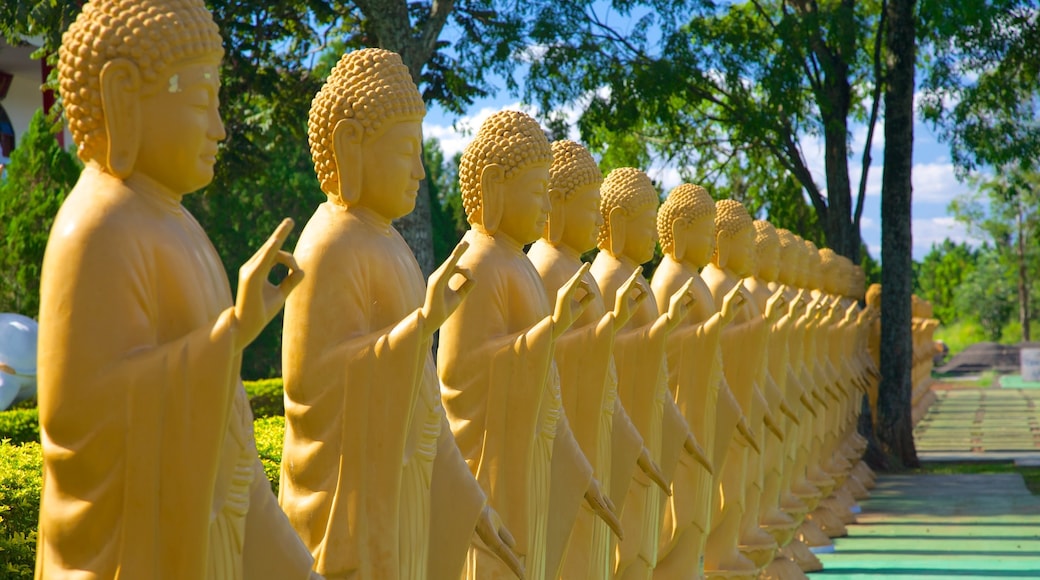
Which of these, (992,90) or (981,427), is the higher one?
(992,90)

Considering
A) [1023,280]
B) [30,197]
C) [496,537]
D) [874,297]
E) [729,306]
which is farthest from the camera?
[1023,280]

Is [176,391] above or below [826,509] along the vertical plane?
above

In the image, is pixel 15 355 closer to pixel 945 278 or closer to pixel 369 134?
pixel 369 134

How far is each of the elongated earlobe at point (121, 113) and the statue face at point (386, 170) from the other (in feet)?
3.47

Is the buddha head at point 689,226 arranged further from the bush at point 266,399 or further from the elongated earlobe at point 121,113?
the bush at point 266,399

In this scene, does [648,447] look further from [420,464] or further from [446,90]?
[446,90]

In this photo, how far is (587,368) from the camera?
17.0 ft

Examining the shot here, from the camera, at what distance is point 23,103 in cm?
2052

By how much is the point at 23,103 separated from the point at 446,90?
11.5m

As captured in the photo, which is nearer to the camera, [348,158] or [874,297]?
[348,158]

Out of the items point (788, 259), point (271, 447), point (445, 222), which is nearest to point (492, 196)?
point (271, 447)

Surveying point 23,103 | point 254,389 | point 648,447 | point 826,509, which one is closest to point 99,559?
point 648,447

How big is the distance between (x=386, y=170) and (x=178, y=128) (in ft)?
3.32

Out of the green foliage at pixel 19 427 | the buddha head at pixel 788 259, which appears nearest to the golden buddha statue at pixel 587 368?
the buddha head at pixel 788 259
